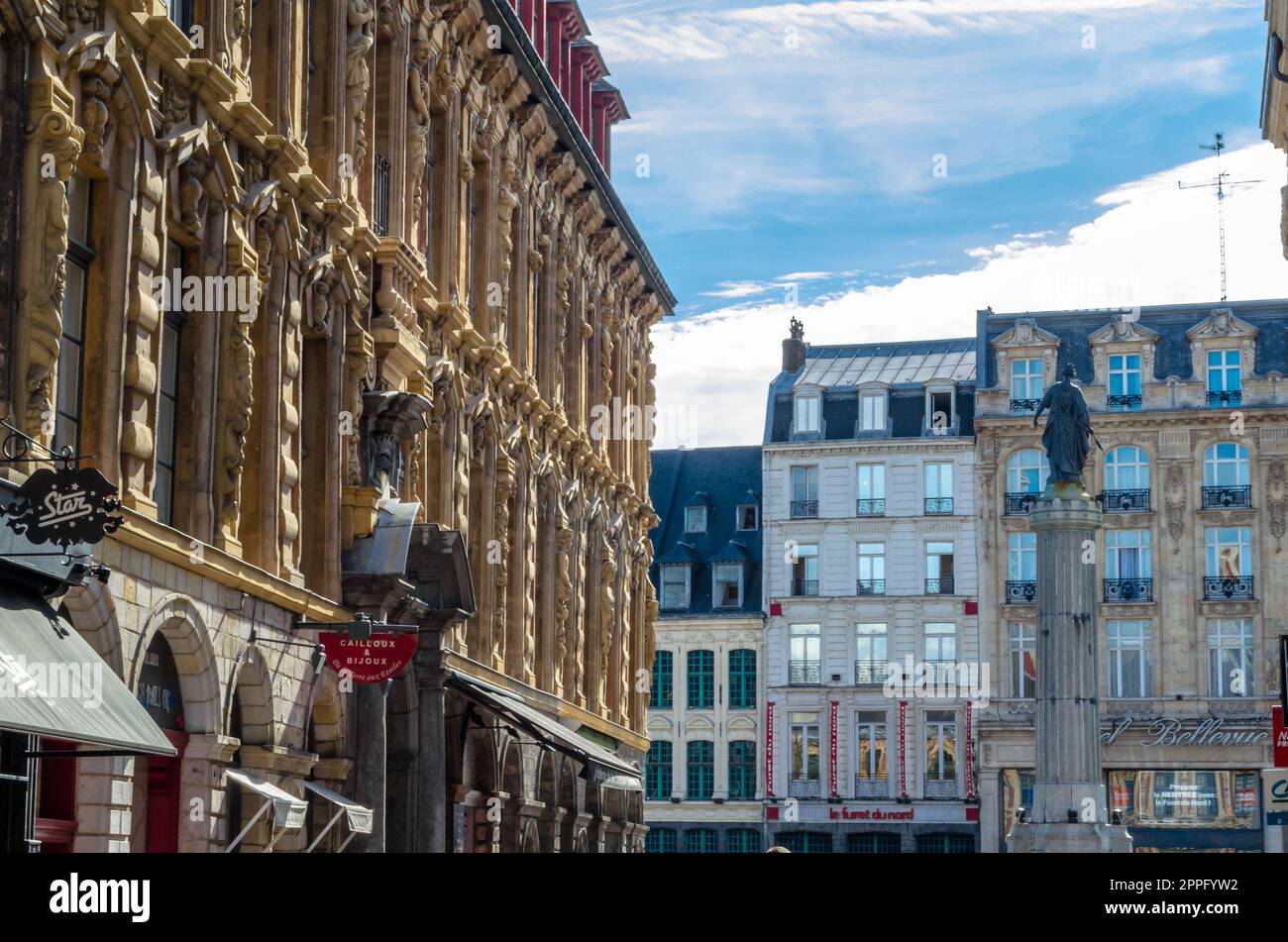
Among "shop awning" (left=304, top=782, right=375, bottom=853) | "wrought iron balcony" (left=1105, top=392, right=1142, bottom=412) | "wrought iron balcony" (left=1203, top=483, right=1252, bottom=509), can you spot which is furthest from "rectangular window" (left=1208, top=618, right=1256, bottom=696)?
"shop awning" (left=304, top=782, right=375, bottom=853)

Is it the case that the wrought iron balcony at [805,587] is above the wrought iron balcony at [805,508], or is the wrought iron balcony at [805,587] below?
below

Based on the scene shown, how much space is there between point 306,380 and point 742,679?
1996 inches

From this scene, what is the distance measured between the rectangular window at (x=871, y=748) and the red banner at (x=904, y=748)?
634 millimetres

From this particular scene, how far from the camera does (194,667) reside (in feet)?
68.2

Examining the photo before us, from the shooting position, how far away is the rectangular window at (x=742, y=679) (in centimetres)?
7494

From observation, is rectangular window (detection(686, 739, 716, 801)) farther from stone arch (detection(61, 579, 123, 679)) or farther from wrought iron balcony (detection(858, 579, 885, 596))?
stone arch (detection(61, 579, 123, 679))

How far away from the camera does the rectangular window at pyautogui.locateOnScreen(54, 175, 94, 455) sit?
1828 cm

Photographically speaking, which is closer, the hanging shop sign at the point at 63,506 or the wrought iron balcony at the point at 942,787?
the hanging shop sign at the point at 63,506

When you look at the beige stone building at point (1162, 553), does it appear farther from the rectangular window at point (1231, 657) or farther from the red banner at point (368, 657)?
the red banner at point (368, 657)

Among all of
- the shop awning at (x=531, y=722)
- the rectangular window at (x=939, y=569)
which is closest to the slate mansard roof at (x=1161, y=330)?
the rectangular window at (x=939, y=569)

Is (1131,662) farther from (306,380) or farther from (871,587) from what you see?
(306,380)

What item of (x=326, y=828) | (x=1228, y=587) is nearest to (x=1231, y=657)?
(x=1228, y=587)
